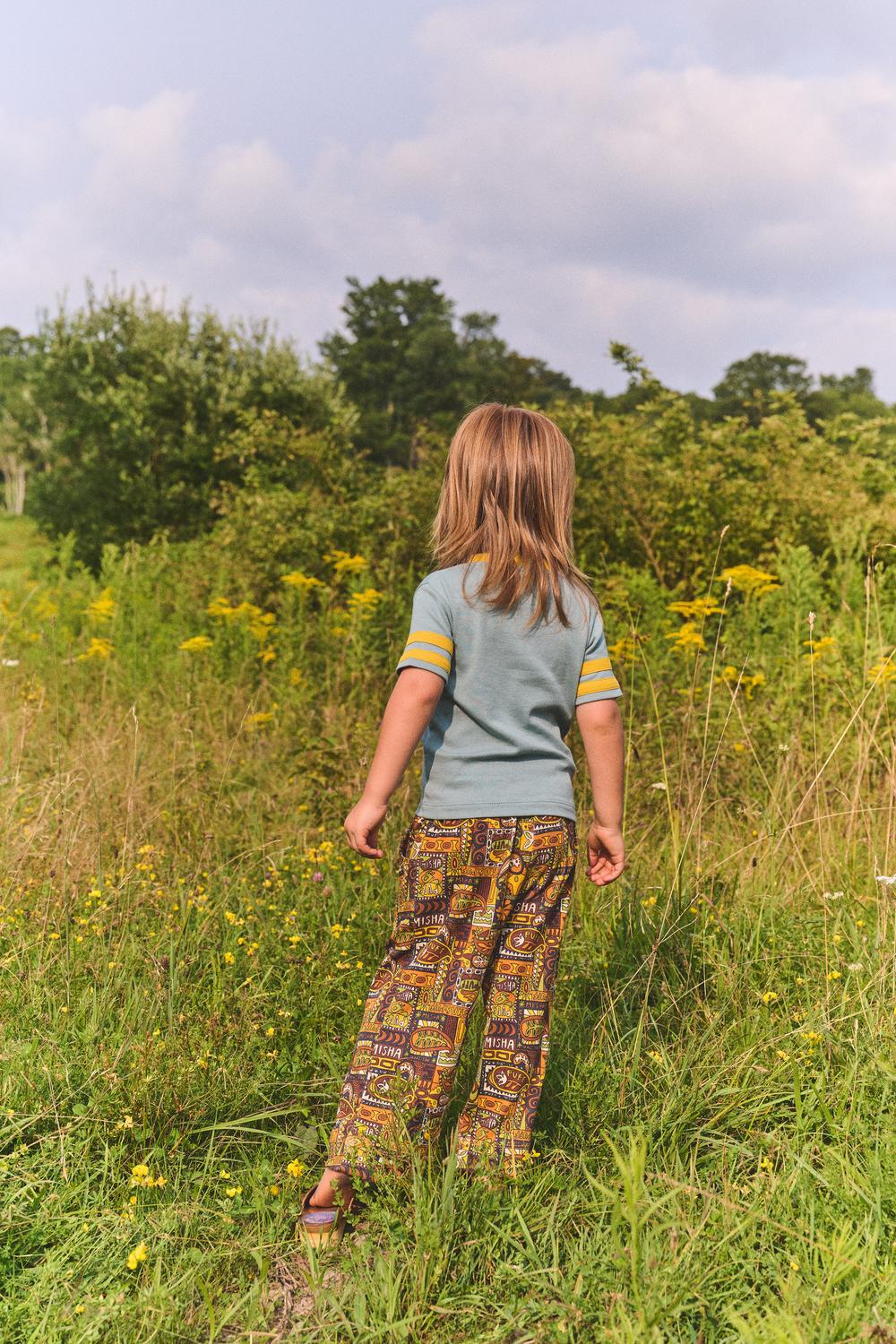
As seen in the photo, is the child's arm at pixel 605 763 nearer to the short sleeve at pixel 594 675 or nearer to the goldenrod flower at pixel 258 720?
the short sleeve at pixel 594 675

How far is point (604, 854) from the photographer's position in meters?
2.44

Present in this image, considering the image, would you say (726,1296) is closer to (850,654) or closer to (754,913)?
(754,913)

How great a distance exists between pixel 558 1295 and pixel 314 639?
4221mm

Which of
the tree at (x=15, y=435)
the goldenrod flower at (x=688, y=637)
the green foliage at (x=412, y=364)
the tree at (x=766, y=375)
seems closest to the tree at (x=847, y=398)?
the tree at (x=766, y=375)

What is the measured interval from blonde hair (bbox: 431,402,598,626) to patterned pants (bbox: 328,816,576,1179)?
540 millimetres

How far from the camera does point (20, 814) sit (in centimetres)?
369

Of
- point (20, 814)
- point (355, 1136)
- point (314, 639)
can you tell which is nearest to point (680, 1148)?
point (355, 1136)

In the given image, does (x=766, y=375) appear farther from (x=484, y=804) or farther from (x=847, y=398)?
(x=484, y=804)

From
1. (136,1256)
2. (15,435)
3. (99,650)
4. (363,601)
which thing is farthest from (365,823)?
(15,435)

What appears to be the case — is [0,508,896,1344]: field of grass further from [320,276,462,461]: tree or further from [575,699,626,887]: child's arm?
[320,276,462,461]: tree

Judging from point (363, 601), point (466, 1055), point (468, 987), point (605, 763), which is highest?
point (363, 601)

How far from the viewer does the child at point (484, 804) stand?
218 centimetres

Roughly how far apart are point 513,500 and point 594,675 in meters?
0.46

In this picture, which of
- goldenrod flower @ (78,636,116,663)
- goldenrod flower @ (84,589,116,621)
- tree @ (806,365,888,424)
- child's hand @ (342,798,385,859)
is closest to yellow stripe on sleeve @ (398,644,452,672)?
child's hand @ (342,798,385,859)
